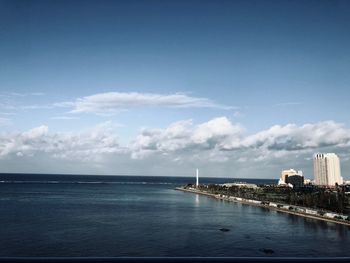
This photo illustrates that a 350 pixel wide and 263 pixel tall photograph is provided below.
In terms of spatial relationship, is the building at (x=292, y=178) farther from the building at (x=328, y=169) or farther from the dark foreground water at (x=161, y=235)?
the dark foreground water at (x=161, y=235)

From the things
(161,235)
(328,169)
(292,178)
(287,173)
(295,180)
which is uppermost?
(328,169)

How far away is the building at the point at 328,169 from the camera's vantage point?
4033 inches

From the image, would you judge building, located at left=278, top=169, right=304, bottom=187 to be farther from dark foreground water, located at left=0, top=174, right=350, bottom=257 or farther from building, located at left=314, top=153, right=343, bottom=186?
dark foreground water, located at left=0, top=174, right=350, bottom=257

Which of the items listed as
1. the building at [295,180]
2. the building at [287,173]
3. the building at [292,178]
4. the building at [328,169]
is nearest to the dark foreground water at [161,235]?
the building at [328,169]

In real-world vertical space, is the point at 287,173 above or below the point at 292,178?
above

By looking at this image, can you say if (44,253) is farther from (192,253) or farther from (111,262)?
(111,262)

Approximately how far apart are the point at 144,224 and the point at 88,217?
6517mm

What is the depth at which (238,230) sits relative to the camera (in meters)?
28.3

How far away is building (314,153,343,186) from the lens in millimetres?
102438

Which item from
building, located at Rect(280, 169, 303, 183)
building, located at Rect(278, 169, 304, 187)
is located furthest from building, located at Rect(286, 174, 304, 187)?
building, located at Rect(280, 169, 303, 183)

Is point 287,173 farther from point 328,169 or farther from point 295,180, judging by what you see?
point 328,169

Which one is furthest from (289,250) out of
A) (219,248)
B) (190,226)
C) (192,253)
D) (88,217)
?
(88,217)

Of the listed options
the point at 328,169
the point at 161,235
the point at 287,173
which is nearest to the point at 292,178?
the point at 287,173

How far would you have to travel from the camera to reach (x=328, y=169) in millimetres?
103125
